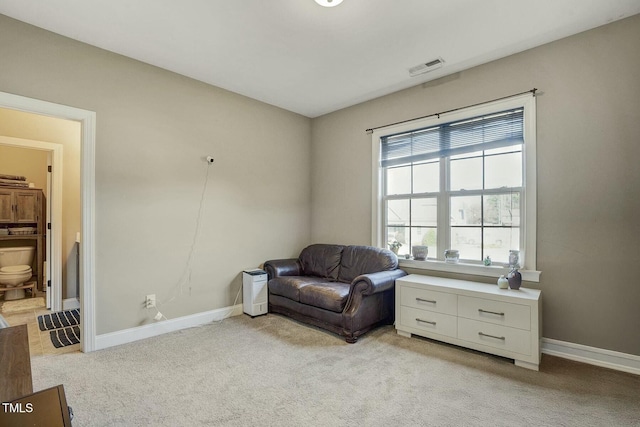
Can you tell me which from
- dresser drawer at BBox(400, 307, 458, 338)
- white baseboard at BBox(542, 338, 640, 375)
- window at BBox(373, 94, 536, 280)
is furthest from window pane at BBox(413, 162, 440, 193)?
white baseboard at BBox(542, 338, 640, 375)

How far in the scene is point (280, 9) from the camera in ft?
7.72

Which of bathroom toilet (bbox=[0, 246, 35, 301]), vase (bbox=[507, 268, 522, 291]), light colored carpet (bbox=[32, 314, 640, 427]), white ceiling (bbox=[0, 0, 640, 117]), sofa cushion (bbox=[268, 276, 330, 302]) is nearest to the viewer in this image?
light colored carpet (bbox=[32, 314, 640, 427])

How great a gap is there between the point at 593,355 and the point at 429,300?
51.5 inches

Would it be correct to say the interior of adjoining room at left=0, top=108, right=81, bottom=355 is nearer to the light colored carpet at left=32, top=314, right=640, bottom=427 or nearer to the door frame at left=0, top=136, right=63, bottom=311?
the door frame at left=0, top=136, right=63, bottom=311

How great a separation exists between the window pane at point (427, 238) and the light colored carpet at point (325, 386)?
39.7 inches

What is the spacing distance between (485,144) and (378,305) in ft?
6.53

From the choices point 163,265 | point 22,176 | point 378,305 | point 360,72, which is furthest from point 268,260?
point 22,176

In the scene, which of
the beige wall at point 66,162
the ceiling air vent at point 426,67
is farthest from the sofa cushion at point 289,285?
the beige wall at point 66,162

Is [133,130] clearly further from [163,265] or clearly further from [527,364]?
[527,364]

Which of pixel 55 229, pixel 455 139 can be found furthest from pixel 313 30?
pixel 55 229

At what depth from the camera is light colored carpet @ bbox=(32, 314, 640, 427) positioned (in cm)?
189

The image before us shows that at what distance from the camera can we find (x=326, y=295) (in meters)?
3.25

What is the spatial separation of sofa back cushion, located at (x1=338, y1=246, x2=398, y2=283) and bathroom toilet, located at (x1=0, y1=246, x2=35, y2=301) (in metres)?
4.63

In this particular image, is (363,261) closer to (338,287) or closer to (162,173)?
(338,287)
